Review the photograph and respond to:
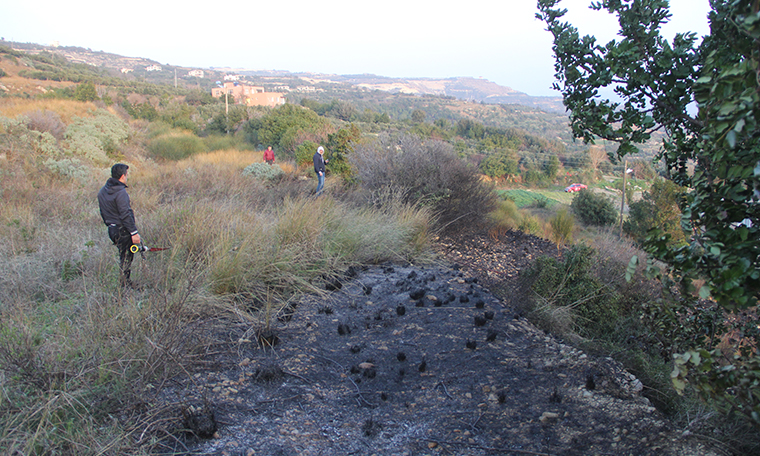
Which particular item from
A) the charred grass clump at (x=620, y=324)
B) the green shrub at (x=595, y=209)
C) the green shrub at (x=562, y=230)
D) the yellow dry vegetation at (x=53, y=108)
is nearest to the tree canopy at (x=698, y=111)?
the charred grass clump at (x=620, y=324)

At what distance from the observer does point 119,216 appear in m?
4.94

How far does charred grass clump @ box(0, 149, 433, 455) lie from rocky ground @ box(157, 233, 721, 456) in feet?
0.79

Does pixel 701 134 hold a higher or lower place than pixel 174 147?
higher

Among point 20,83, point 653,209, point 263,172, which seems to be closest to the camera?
point 263,172

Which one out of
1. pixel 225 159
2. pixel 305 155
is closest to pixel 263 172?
pixel 225 159

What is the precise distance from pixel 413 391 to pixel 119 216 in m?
3.93

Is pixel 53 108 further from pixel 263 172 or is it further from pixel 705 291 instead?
pixel 705 291

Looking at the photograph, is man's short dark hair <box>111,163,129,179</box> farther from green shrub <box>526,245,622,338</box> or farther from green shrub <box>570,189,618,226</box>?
green shrub <box>570,189,618,226</box>

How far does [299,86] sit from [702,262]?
113 m

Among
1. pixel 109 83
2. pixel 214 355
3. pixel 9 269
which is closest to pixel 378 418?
pixel 214 355

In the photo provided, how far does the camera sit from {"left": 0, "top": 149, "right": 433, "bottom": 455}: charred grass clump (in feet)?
7.82

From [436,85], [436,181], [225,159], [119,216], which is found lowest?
[225,159]

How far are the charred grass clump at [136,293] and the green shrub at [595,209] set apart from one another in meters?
23.5

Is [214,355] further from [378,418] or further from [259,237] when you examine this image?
[259,237]
